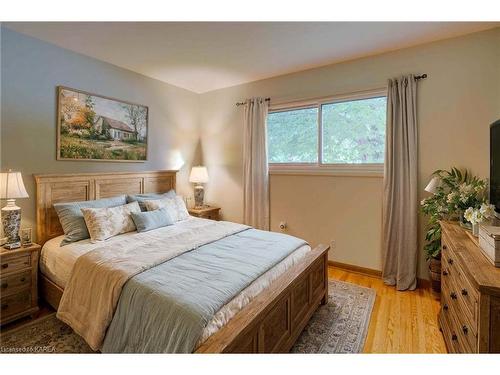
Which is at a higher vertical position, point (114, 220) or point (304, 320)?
point (114, 220)

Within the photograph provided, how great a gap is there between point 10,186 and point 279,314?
96.1 inches

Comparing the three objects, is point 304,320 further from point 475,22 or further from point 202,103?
point 202,103

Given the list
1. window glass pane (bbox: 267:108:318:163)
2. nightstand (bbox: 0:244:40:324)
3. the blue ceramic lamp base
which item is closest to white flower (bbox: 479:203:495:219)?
window glass pane (bbox: 267:108:318:163)

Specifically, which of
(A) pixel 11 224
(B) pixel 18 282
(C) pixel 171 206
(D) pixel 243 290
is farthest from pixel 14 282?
(D) pixel 243 290

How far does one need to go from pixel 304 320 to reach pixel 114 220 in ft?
6.62

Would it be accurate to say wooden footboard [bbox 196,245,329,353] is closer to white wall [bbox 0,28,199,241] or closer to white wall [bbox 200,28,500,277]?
white wall [bbox 200,28,500,277]

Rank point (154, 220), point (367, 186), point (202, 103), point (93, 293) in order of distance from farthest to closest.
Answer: point (202, 103)
point (367, 186)
point (154, 220)
point (93, 293)

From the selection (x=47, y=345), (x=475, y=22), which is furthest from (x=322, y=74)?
(x=47, y=345)

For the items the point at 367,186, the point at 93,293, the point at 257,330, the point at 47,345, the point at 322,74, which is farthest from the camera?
the point at 322,74

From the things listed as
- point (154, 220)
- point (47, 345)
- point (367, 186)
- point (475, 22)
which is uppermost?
point (475, 22)

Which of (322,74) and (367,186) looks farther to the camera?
(322,74)

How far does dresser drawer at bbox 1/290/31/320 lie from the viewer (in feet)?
6.75

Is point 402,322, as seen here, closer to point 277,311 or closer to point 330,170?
point 277,311
